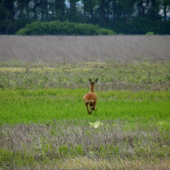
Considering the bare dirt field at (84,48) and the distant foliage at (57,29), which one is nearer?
the bare dirt field at (84,48)

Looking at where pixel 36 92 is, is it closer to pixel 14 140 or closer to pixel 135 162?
pixel 14 140

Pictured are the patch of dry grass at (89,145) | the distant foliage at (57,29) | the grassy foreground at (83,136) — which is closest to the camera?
the patch of dry grass at (89,145)

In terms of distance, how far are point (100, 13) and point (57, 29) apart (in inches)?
331

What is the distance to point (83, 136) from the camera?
15.7 ft

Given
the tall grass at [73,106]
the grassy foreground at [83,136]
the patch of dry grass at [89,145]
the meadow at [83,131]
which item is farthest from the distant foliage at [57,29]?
the patch of dry grass at [89,145]

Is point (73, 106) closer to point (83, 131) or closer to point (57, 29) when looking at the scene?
point (83, 131)

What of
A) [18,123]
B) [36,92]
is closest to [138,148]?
[18,123]

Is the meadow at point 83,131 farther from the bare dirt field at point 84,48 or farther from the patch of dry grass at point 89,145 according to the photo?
the bare dirt field at point 84,48

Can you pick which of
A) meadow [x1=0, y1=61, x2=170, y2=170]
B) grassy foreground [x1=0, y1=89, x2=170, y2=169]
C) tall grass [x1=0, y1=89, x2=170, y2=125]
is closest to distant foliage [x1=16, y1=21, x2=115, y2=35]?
tall grass [x1=0, y1=89, x2=170, y2=125]

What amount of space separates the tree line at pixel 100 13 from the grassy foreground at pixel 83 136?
27.9 metres

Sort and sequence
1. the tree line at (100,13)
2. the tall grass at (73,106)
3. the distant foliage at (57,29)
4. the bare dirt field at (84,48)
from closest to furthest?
the tall grass at (73,106) → the bare dirt field at (84,48) → the distant foliage at (57,29) → the tree line at (100,13)

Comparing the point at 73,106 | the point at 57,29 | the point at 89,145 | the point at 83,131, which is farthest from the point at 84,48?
the point at 89,145

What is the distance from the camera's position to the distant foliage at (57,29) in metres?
30.8

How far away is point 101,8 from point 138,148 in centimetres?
3382
